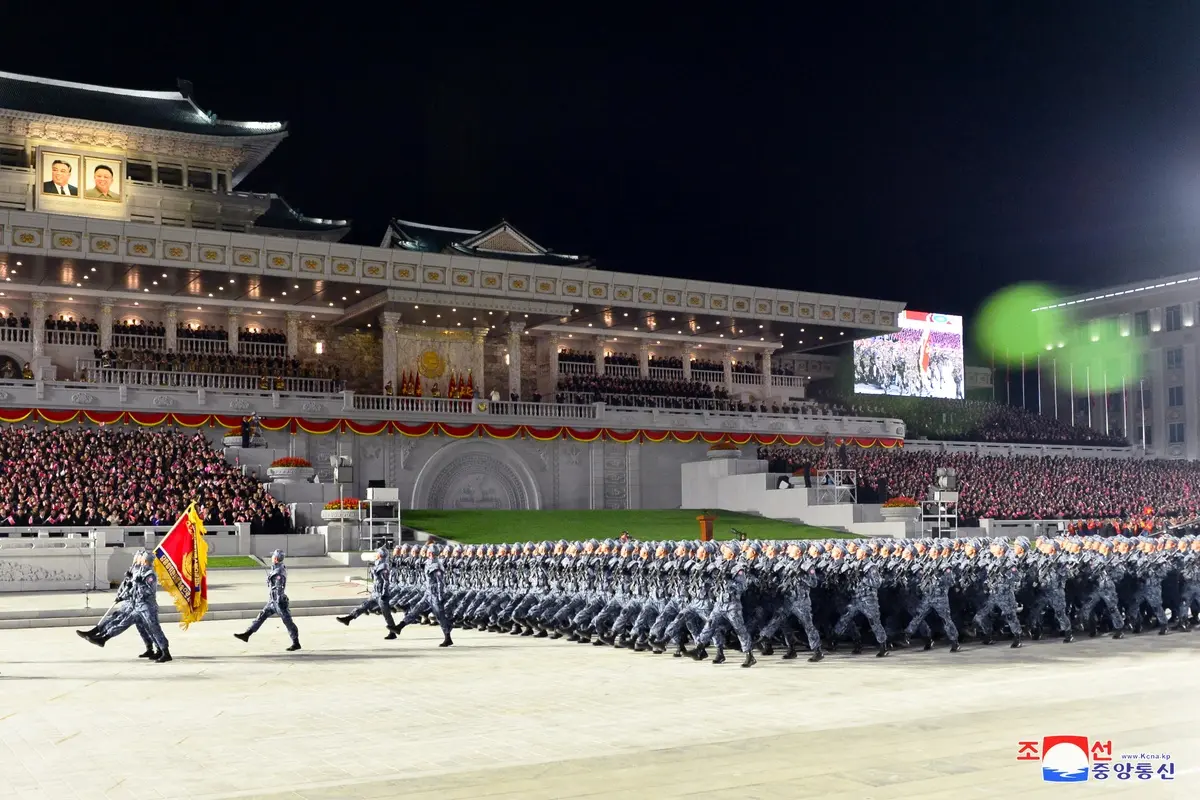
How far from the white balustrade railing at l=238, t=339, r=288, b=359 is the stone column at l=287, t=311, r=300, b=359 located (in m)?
0.19

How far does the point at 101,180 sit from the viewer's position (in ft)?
147

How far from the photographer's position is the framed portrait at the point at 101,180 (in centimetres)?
4453

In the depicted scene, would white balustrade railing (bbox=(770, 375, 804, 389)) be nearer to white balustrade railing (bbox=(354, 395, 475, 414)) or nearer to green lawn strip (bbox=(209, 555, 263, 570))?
white balustrade railing (bbox=(354, 395, 475, 414))

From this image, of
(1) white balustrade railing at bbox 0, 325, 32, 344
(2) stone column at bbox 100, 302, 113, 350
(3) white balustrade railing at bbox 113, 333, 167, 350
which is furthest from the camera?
(3) white balustrade railing at bbox 113, 333, 167, 350

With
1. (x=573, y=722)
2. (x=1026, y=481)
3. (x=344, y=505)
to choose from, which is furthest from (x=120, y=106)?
(x=573, y=722)

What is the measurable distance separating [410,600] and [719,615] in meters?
6.28

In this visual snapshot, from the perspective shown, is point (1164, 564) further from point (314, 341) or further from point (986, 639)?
point (314, 341)

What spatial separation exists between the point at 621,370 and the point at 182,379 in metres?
18.9

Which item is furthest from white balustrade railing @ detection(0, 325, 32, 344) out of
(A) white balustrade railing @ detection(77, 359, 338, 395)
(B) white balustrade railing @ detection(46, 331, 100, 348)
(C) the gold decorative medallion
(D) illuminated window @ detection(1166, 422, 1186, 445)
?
(D) illuminated window @ detection(1166, 422, 1186, 445)

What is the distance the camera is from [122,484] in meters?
30.3

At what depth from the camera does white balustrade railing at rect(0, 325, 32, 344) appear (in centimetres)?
3975

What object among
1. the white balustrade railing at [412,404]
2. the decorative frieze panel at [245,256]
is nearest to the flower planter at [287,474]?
the white balustrade railing at [412,404]

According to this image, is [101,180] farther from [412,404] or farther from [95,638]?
[95,638]

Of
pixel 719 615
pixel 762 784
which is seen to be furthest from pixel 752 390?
pixel 762 784
